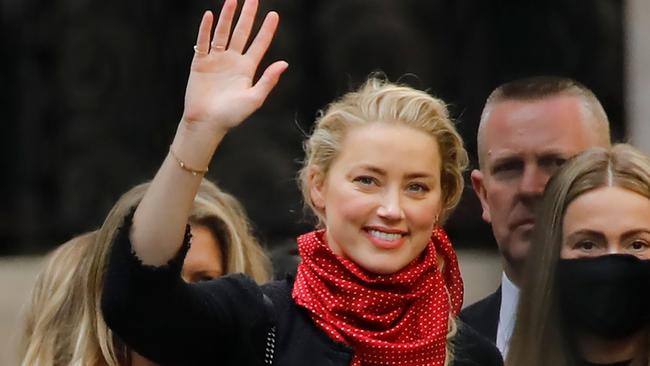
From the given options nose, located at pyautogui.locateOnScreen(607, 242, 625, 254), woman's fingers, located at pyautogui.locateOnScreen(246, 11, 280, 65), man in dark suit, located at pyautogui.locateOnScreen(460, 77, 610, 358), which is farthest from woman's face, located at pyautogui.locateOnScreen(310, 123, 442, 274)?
man in dark suit, located at pyautogui.locateOnScreen(460, 77, 610, 358)

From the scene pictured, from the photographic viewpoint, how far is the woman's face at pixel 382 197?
157 inches

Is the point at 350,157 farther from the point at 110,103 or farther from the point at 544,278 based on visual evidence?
the point at 110,103

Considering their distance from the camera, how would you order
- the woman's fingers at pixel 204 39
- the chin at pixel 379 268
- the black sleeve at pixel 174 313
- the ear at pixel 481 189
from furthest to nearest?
the ear at pixel 481 189
the chin at pixel 379 268
the woman's fingers at pixel 204 39
the black sleeve at pixel 174 313

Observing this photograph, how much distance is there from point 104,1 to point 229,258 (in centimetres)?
233

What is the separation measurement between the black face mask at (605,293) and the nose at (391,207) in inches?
16.6

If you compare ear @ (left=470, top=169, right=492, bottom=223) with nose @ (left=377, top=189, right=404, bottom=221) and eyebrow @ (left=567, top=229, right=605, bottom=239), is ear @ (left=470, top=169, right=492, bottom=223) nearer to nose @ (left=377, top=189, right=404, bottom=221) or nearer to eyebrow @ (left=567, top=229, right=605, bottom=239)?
eyebrow @ (left=567, top=229, right=605, bottom=239)

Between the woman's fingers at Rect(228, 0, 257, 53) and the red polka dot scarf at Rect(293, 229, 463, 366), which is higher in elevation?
the woman's fingers at Rect(228, 0, 257, 53)

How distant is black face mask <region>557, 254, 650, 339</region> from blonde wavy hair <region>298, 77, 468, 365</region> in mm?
293

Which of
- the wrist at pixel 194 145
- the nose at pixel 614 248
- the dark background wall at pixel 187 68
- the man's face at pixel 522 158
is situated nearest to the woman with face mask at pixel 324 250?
the wrist at pixel 194 145

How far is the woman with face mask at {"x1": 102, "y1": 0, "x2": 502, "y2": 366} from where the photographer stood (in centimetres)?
377

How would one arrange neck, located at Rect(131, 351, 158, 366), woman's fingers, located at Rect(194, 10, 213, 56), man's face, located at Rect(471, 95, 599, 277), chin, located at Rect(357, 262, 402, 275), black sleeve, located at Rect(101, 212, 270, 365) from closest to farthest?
black sleeve, located at Rect(101, 212, 270, 365)
woman's fingers, located at Rect(194, 10, 213, 56)
chin, located at Rect(357, 262, 402, 275)
neck, located at Rect(131, 351, 158, 366)
man's face, located at Rect(471, 95, 599, 277)

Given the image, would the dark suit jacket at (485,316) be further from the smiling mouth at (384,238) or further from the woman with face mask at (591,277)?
the smiling mouth at (384,238)

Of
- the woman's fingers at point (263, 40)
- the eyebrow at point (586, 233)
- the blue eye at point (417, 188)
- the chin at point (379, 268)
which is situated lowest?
the eyebrow at point (586, 233)

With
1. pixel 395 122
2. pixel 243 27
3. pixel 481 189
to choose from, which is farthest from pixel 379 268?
pixel 481 189
